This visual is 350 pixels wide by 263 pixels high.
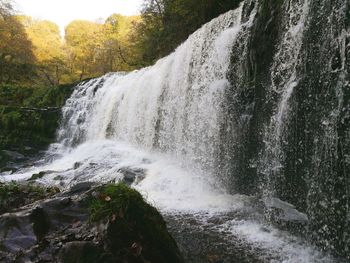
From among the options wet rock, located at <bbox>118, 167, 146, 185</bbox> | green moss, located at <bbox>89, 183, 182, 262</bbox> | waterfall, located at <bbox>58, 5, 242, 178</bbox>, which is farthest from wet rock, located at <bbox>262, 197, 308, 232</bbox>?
wet rock, located at <bbox>118, 167, 146, 185</bbox>

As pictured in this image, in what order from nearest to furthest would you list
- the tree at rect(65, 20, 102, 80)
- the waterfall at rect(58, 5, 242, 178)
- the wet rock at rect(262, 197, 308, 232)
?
the wet rock at rect(262, 197, 308, 232), the waterfall at rect(58, 5, 242, 178), the tree at rect(65, 20, 102, 80)

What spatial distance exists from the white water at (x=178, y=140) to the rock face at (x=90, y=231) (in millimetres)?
2249

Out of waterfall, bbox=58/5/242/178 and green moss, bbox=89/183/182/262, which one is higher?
waterfall, bbox=58/5/242/178

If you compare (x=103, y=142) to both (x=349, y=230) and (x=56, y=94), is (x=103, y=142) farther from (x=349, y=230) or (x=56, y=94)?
(x=349, y=230)

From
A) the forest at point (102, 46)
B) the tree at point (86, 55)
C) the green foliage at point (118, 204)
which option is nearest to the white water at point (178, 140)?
the green foliage at point (118, 204)

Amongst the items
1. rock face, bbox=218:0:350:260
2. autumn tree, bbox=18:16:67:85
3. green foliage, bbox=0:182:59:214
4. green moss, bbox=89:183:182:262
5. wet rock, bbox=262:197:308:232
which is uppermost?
autumn tree, bbox=18:16:67:85

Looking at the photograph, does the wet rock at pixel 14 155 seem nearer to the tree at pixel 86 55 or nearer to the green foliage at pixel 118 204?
the green foliage at pixel 118 204

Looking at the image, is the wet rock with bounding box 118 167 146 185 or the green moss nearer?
the green moss

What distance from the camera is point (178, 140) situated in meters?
11.3

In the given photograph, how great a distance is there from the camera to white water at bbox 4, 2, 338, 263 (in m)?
7.22

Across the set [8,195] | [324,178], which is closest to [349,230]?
[324,178]

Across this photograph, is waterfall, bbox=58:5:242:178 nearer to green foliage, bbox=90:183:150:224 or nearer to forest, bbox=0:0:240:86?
→ forest, bbox=0:0:240:86

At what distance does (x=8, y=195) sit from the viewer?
216 inches

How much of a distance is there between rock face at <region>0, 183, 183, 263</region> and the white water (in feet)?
7.38
